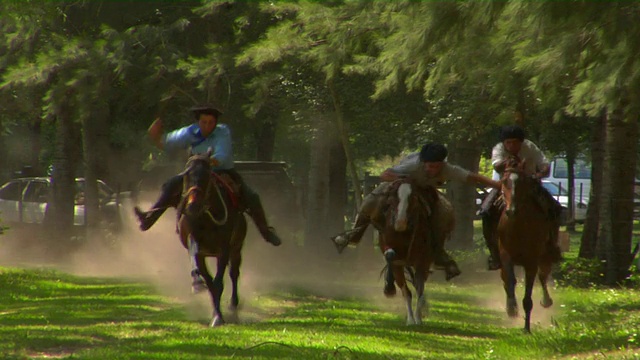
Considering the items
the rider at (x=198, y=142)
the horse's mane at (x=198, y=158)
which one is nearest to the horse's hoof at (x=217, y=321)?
the rider at (x=198, y=142)

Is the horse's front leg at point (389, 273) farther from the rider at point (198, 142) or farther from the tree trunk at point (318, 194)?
the tree trunk at point (318, 194)

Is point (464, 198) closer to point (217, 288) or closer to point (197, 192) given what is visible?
point (217, 288)

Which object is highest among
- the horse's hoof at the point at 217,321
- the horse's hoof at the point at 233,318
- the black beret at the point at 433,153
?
the black beret at the point at 433,153

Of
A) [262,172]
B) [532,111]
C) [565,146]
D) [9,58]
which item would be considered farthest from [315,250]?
[565,146]

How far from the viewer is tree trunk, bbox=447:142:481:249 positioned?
2653 centimetres

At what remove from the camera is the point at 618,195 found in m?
21.7

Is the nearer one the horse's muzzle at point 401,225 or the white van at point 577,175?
the horse's muzzle at point 401,225

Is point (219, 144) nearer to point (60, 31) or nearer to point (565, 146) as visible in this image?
point (60, 31)

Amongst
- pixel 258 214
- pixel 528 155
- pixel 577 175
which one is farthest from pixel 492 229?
pixel 577 175

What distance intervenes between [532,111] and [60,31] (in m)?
10.7

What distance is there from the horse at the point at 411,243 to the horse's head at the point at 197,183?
2.30 meters

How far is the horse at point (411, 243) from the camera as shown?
1455cm

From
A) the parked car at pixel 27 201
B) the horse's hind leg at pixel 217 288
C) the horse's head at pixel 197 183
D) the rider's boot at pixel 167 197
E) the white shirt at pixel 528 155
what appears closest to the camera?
the horse's head at pixel 197 183

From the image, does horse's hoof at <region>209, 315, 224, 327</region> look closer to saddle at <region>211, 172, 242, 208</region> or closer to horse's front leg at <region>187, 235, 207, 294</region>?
horse's front leg at <region>187, 235, 207, 294</region>
